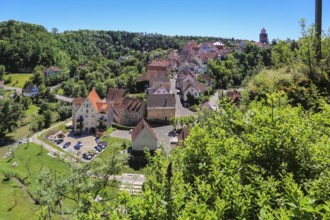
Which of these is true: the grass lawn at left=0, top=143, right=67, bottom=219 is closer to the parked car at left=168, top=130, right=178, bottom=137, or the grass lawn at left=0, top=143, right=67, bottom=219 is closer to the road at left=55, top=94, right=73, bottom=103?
the parked car at left=168, top=130, right=178, bottom=137

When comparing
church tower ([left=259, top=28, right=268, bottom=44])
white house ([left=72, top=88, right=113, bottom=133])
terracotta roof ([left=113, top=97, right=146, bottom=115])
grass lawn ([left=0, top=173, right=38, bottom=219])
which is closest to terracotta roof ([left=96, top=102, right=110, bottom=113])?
white house ([left=72, top=88, right=113, bottom=133])

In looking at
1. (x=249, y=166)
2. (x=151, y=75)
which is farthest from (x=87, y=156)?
(x=151, y=75)

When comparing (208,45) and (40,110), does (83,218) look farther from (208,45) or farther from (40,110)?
(208,45)

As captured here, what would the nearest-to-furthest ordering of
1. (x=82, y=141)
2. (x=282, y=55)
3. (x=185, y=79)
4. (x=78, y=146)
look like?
1. (x=282, y=55)
2. (x=78, y=146)
3. (x=82, y=141)
4. (x=185, y=79)

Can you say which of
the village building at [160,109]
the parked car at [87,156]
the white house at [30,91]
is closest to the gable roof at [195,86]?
the village building at [160,109]

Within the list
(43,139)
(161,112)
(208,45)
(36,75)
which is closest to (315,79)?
(161,112)

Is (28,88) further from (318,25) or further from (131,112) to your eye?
(318,25)
